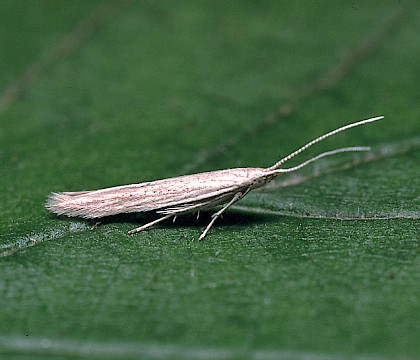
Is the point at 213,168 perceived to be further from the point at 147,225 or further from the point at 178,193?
the point at 147,225

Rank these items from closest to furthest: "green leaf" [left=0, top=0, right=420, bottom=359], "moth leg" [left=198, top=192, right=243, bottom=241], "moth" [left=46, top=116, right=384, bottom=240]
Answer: "green leaf" [left=0, top=0, right=420, bottom=359], "moth leg" [left=198, top=192, right=243, bottom=241], "moth" [left=46, top=116, right=384, bottom=240]

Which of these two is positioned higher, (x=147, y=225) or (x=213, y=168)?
(x=213, y=168)

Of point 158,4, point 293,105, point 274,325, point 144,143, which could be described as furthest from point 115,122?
point 274,325

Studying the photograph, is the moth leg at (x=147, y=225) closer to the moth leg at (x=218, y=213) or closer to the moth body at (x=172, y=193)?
the moth body at (x=172, y=193)

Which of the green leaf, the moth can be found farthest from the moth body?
the green leaf

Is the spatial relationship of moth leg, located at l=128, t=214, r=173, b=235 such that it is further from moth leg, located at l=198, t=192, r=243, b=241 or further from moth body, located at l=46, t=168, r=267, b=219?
moth leg, located at l=198, t=192, r=243, b=241

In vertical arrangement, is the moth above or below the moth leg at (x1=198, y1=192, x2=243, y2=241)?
above

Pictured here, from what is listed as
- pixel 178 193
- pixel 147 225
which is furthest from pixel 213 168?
pixel 147 225

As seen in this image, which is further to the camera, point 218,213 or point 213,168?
point 213,168
